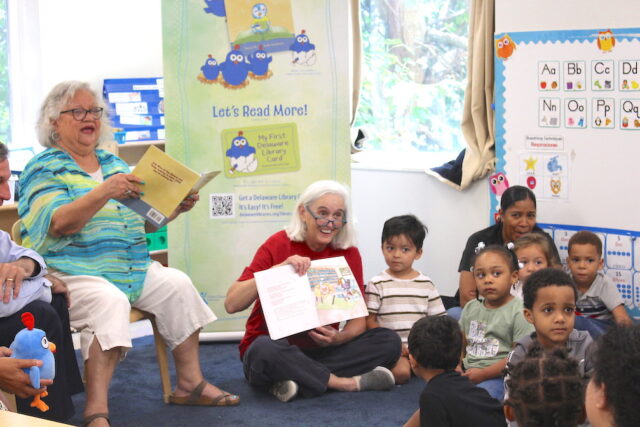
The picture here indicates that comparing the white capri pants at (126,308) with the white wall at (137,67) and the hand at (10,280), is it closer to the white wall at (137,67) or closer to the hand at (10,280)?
the hand at (10,280)

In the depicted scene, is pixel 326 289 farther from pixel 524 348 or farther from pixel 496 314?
pixel 524 348

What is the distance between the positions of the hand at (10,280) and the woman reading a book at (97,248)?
0.36 m

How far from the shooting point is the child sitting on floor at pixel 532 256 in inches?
155

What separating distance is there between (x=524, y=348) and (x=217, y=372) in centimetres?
176

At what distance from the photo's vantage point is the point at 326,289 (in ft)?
12.4

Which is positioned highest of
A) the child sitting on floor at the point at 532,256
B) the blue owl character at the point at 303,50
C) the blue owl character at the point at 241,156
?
the blue owl character at the point at 303,50

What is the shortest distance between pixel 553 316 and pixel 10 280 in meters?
1.83

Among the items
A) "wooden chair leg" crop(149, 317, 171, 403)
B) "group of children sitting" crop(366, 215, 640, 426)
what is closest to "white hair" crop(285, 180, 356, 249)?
"group of children sitting" crop(366, 215, 640, 426)

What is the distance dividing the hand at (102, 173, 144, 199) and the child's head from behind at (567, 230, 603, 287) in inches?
75.4

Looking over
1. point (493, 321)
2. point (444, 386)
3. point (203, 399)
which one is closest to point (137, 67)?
point (203, 399)

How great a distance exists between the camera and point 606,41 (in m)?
4.21

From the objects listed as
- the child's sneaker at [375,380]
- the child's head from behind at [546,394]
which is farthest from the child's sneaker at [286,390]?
the child's head from behind at [546,394]

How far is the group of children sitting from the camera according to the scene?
1.69 meters

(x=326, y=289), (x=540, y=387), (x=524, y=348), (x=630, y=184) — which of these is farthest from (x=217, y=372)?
(x=540, y=387)
